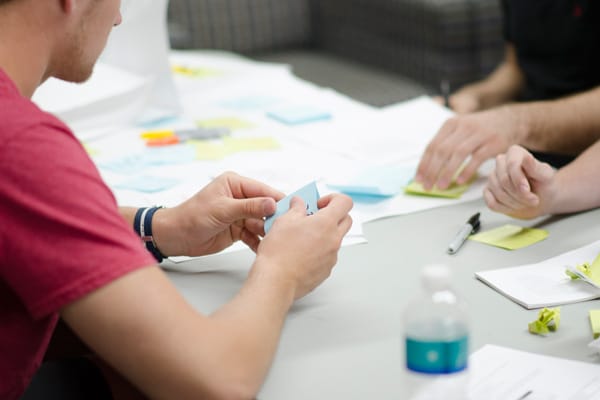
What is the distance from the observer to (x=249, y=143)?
1.86m

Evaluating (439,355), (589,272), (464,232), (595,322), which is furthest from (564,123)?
(439,355)

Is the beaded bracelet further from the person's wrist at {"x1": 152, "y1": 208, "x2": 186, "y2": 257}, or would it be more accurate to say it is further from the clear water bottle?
the clear water bottle

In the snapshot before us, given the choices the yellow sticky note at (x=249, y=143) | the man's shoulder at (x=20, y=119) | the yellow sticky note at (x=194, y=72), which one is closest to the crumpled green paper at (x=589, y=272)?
the man's shoulder at (x=20, y=119)

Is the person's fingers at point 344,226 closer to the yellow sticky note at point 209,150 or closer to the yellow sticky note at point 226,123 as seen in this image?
the yellow sticky note at point 209,150

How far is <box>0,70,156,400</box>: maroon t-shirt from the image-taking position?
859 mm

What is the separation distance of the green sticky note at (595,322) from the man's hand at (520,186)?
28 centimetres

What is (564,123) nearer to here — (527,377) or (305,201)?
(305,201)

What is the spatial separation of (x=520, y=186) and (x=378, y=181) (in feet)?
1.10

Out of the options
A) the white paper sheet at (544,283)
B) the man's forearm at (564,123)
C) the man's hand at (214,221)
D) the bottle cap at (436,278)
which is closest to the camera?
the bottle cap at (436,278)

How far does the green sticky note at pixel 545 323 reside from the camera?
1.04 metres

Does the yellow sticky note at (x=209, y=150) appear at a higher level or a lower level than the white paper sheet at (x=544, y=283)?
lower

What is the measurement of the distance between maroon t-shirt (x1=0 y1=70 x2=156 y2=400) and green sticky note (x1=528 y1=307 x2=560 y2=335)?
0.49 metres

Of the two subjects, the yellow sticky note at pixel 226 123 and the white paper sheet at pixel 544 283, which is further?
the yellow sticky note at pixel 226 123

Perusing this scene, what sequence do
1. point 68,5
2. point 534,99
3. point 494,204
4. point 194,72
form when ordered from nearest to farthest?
1. point 68,5
2. point 494,204
3. point 534,99
4. point 194,72
